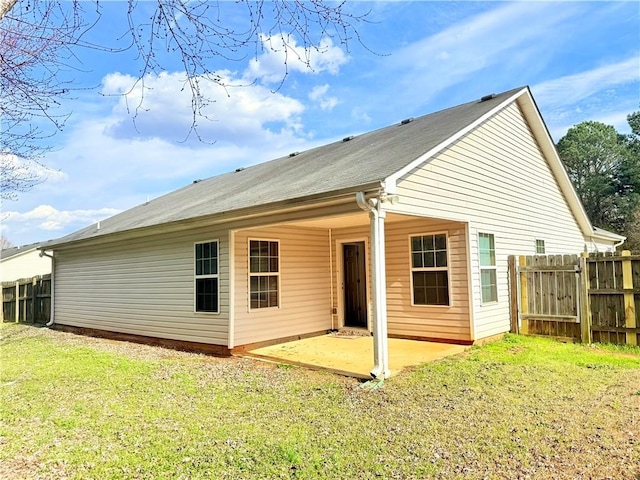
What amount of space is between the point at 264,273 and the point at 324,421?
476 cm

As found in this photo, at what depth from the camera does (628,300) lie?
26.2 ft

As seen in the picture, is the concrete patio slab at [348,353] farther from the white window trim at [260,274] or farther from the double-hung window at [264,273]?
the double-hung window at [264,273]

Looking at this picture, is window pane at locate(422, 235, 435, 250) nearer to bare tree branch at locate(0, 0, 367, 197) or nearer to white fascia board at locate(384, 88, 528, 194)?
white fascia board at locate(384, 88, 528, 194)

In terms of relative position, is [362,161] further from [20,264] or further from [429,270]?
[20,264]

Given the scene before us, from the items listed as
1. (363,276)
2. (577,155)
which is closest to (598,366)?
(363,276)

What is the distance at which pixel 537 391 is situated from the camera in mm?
5441

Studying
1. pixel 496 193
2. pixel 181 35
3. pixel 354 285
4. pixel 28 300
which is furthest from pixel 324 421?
pixel 28 300

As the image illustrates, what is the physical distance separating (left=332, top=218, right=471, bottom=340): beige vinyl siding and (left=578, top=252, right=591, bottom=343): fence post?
222 cm

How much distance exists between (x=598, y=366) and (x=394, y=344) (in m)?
3.43

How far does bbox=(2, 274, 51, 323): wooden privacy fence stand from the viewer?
50.8 ft

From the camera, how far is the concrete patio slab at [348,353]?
694 cm

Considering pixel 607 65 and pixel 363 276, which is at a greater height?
pixel 607 65

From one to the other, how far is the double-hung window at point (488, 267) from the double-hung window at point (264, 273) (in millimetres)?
4146

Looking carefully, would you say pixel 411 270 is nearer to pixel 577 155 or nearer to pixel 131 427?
pixel 131 427
